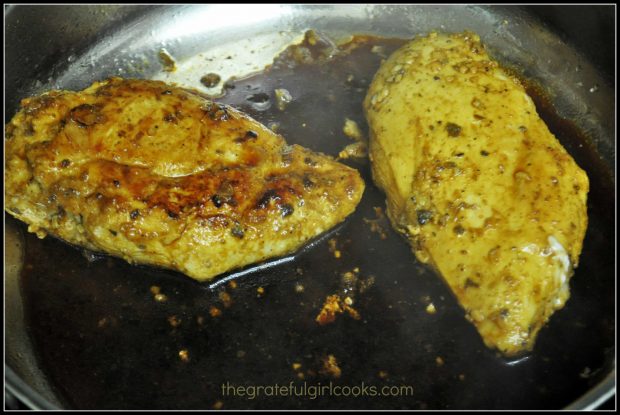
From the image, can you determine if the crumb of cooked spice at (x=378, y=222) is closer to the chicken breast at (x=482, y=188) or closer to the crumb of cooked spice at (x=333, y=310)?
the chicken breast at (x=482, y=188)

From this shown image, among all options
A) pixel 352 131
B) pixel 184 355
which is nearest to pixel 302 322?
pixel 184 355

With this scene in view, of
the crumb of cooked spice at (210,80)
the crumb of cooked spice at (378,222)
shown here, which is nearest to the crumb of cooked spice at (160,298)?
the crumb of cooked spice at (378,222)

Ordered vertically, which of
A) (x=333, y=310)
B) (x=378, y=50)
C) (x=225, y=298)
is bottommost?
(x=225, y=298)

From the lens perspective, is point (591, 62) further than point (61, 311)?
Yes

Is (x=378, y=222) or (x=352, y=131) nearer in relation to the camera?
(x=378, y=222)

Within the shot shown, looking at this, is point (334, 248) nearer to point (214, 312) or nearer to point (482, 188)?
point (214, 312)

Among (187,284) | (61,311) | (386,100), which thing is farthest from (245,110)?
(61,311)

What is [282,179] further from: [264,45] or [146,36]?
[146,36]
